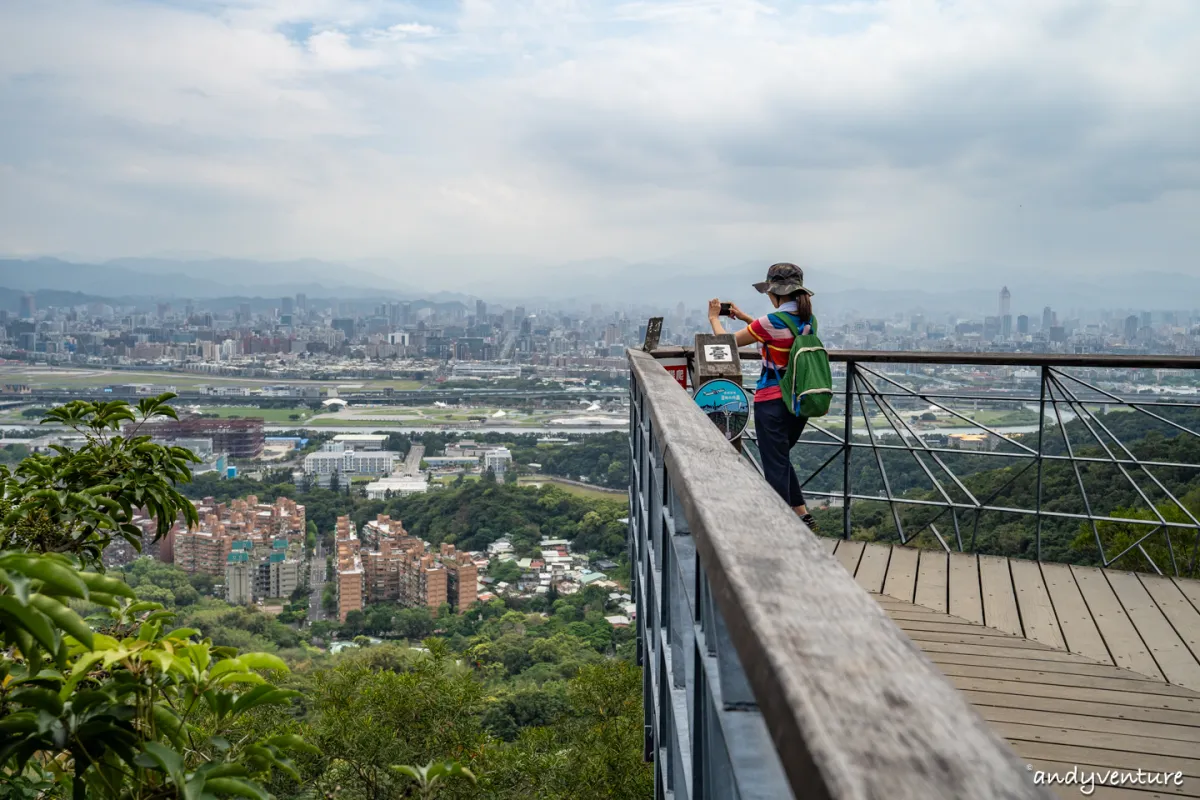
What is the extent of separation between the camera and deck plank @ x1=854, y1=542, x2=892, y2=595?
3.11 meters

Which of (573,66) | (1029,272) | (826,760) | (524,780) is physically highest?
(573,66)

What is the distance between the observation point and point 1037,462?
3.29 metres

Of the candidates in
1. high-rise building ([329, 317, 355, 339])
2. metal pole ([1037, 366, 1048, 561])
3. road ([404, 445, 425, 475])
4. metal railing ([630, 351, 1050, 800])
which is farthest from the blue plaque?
high-rise building ([329, 317, 355, 339])

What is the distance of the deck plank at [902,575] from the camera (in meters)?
3.03

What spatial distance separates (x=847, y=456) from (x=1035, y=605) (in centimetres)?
104

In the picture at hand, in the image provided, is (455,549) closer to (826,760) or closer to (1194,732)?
(1194,732)

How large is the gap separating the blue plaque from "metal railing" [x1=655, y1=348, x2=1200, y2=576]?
0.35 meters

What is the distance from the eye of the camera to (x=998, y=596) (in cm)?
292

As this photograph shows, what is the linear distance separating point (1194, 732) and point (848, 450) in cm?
187

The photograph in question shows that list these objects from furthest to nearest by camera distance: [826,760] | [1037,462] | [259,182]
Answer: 1. [259,182]
2. [1037,462]
3. [826,760]

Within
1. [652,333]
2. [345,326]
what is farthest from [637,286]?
[652,333]

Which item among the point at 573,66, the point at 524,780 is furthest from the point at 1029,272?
the point at 524,780

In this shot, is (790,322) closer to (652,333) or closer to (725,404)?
(725,404)

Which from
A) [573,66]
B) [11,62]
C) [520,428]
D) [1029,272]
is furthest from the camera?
[11,62]
